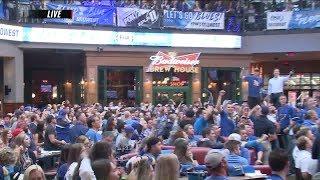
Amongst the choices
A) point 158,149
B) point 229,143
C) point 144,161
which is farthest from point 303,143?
point 144,161

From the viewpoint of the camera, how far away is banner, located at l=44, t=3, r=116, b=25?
90.7 ft

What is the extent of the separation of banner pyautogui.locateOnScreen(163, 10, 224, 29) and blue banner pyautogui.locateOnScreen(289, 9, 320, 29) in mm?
3587

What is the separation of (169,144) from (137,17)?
1848 cm

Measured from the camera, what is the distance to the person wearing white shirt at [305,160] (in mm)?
9492

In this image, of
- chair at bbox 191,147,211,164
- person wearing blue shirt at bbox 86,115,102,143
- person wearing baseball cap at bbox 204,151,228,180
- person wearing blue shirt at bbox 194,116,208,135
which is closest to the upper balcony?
person wearing blue shirt at bbox 194,116,208,135

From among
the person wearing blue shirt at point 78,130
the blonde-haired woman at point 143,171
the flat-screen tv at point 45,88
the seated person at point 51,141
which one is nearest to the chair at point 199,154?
the blonde-haired woman at point 143,171

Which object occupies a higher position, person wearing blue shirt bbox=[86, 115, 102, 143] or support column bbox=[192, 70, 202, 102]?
support column bbox=[192, 70, 202, 102]

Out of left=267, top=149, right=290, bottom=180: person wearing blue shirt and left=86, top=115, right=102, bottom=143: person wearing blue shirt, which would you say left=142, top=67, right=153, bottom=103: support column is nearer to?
left=86, top=115, right=102, bottom=143: person wearing blue shirt

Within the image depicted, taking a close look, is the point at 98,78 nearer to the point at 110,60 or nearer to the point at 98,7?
the point at 110,60

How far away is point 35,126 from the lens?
1424cm

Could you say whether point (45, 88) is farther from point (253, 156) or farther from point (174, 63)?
point (253, 156)

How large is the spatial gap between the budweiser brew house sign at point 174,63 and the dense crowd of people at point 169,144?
11630 millimetres

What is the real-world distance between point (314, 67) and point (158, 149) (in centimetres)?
2670

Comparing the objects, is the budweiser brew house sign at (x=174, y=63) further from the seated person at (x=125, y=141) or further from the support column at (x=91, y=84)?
the seated person at (x=125, y=141)
